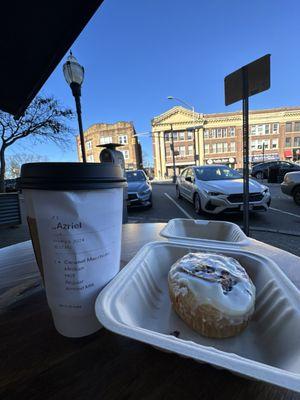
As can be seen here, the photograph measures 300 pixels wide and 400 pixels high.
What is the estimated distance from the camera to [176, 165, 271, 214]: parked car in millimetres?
4719

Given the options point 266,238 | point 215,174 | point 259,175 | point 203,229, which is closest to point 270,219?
point 266,238

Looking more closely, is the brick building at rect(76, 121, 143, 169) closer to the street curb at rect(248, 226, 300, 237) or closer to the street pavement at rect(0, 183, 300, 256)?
the street pavement at rect(0, 183, 300, 256)

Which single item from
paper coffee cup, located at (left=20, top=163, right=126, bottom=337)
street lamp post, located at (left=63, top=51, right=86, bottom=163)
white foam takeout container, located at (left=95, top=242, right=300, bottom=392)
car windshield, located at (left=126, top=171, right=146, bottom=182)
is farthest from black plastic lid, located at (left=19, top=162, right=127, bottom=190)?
car windshield, located at (left=126, top=171, right=146, bottom=182)

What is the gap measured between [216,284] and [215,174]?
5752 mm

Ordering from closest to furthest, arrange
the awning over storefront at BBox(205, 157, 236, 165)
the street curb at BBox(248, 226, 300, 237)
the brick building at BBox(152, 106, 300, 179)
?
the street curb at BBox(248, 226, 300, 237) < the brick building at BBox(152, 106, 300, 179) < the awning over storefront at BBox(205, 157, 236, 165)

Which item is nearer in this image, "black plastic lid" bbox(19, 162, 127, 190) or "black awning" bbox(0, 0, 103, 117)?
"black plastic lid" bbox(19, 162, 127, 190)

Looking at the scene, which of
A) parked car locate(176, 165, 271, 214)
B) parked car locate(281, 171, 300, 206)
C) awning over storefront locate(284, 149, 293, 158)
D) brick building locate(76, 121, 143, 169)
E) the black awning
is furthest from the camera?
awning over storefront locate(284, 149, 293, 158)

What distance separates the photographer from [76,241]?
42 cm

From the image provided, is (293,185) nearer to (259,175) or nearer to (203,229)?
(203,229)

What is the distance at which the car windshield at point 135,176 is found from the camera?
7.50 metres

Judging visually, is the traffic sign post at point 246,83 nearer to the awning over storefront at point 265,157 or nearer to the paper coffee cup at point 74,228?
the paper coffee cup at point 74,228

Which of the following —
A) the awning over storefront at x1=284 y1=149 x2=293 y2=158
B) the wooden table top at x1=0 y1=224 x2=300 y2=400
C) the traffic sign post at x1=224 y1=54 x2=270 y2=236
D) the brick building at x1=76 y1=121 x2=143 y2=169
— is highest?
the brick building at x1=76 y1=121 x2=143 y2=169

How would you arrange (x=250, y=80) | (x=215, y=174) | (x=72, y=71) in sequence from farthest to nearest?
1. (x=215, y=174)
2. (x=72, y=71)
3. (x=250, y=80)

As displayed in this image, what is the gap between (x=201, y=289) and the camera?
19.5 inches
